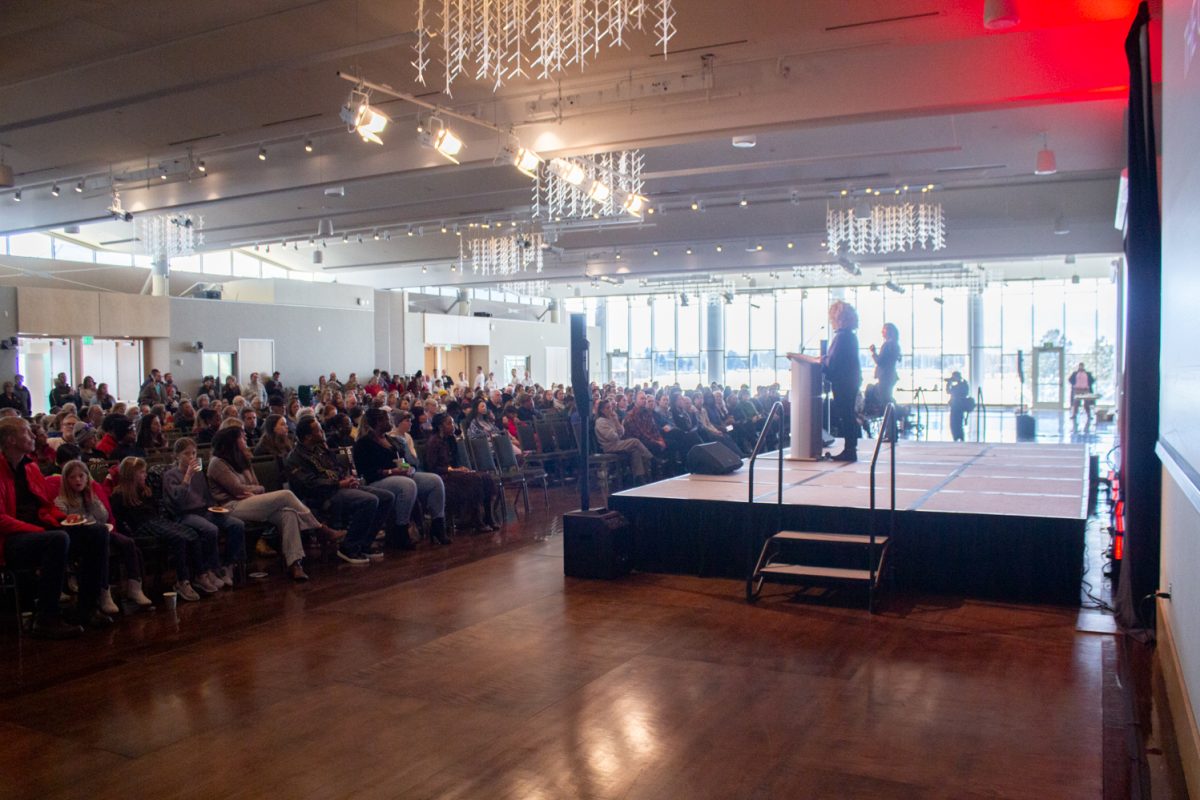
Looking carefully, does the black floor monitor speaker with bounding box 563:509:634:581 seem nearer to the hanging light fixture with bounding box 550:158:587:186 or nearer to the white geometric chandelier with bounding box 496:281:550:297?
the hanging light fixture with bounding box 550:158:587:186

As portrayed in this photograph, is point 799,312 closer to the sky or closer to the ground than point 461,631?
closer to the sky

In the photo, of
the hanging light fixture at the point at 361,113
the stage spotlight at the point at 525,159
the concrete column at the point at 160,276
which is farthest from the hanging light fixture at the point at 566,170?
the concrete column at the point at 160,276

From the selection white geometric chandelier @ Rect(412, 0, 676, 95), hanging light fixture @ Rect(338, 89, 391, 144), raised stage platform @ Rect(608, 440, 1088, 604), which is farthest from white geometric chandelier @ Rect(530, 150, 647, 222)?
raised stage platform @ Rect(608, 440, 1088, 604)

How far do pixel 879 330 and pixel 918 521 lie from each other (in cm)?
2518

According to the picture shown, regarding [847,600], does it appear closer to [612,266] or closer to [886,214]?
[886,214]

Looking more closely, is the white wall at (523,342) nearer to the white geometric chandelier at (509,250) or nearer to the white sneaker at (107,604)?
the white geometric chandelier at (509,250)

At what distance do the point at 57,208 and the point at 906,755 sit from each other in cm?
1623

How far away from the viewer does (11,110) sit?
10.2 m

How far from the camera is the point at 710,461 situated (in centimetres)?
801

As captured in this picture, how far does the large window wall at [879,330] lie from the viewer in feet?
88.6

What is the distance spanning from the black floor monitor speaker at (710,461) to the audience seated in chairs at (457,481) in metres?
1.82

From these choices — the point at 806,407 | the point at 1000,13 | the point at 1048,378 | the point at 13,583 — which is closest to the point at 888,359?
the point at 806,407

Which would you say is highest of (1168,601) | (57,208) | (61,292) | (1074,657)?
(57,208)

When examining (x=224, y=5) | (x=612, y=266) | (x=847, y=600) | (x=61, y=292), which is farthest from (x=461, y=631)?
(x=612, y=266)
